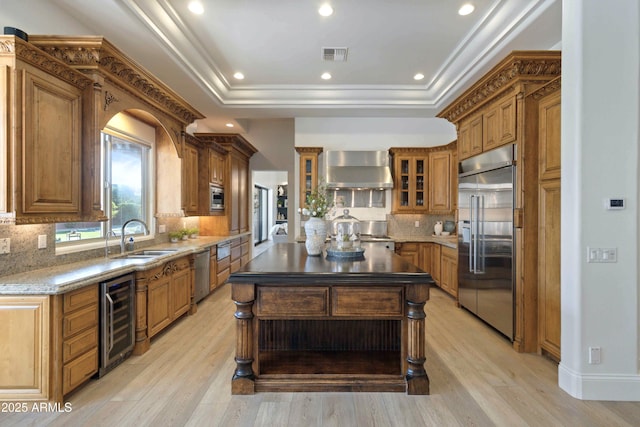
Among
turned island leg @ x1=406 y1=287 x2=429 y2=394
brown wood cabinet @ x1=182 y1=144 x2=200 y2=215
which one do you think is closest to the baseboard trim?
turned island leg @ x1=406 y1=287 x2=429 y2=394

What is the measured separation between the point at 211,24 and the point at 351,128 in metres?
3.18

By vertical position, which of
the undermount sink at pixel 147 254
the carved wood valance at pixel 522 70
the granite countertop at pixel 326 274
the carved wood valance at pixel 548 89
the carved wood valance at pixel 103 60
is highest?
the carved wood valance at pixel 522 70

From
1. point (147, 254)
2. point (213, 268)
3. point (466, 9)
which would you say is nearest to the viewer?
point (466, 9)

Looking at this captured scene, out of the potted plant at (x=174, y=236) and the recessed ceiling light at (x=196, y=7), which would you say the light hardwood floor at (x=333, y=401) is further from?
the recessed ceiling light at (x=196, y=7)

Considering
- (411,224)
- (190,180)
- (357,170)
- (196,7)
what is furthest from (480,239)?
(190,180)

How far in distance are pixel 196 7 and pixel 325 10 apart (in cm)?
129

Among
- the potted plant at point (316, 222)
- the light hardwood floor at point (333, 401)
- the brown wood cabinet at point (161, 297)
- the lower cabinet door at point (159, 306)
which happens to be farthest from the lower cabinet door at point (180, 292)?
the potted plant at point (316, 222)

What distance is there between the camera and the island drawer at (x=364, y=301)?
2324 millimetres

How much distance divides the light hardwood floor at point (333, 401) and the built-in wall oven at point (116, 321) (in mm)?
130

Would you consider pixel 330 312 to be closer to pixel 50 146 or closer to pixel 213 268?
pixel 50 146

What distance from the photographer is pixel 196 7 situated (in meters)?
3.19

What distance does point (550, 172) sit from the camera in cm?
299

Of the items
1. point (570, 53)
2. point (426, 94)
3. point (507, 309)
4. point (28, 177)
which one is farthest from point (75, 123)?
point (426, 94)

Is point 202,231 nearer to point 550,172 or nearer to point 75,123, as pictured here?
point 75,123
